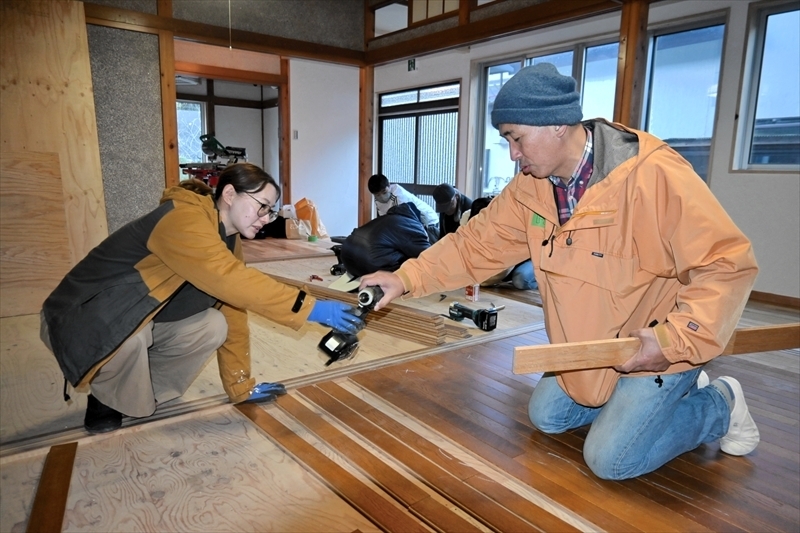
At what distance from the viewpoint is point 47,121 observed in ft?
11.7

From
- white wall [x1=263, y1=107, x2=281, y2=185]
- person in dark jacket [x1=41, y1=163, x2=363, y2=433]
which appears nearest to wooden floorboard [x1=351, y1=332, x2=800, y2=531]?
person in dark jacket [x1=41, y1=163, x2=363, y2=433]

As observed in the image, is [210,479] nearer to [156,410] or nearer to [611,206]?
[156,410]

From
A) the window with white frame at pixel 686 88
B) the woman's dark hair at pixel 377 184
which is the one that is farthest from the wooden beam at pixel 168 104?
the window with white frame at pixel 686 88

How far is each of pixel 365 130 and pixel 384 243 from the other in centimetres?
314

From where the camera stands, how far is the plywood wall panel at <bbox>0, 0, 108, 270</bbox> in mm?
3422

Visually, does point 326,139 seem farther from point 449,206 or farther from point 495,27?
point 495,27

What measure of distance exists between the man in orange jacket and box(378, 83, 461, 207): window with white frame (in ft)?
20.5

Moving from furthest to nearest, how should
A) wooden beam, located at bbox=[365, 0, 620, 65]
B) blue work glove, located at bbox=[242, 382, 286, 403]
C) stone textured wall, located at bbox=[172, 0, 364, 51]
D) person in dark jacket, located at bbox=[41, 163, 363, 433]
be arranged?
stone textured wall, located at bbox=[172, 0, 364, 51] → wooden beam, located at bbox=[365, 0, 620, 65] → blue work glove, located at bbox=[242, 382, 286, 403] → person in dark jacket, located at bbox=[41, 163, 363, 433]

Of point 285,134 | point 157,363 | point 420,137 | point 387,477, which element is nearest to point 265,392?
point 157,363

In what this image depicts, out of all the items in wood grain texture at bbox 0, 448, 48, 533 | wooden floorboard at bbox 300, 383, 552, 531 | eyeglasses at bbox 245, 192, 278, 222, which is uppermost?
eyeglasses at bbox 245, 192, 278, 222

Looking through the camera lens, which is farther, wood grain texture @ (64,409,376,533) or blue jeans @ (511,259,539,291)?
blue jeans @ (511,259,539,291)

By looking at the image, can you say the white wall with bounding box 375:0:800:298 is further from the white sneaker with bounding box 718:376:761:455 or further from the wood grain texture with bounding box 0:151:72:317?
the wood grain texture with bounding box 0:151:72:317

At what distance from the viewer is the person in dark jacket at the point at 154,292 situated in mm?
1699

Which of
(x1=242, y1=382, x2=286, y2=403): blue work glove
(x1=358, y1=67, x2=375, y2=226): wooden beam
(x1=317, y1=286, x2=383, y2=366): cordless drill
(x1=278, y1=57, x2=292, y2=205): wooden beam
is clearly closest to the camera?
(x1=317, y1=286, x2=383, y2=366): cordless drill
